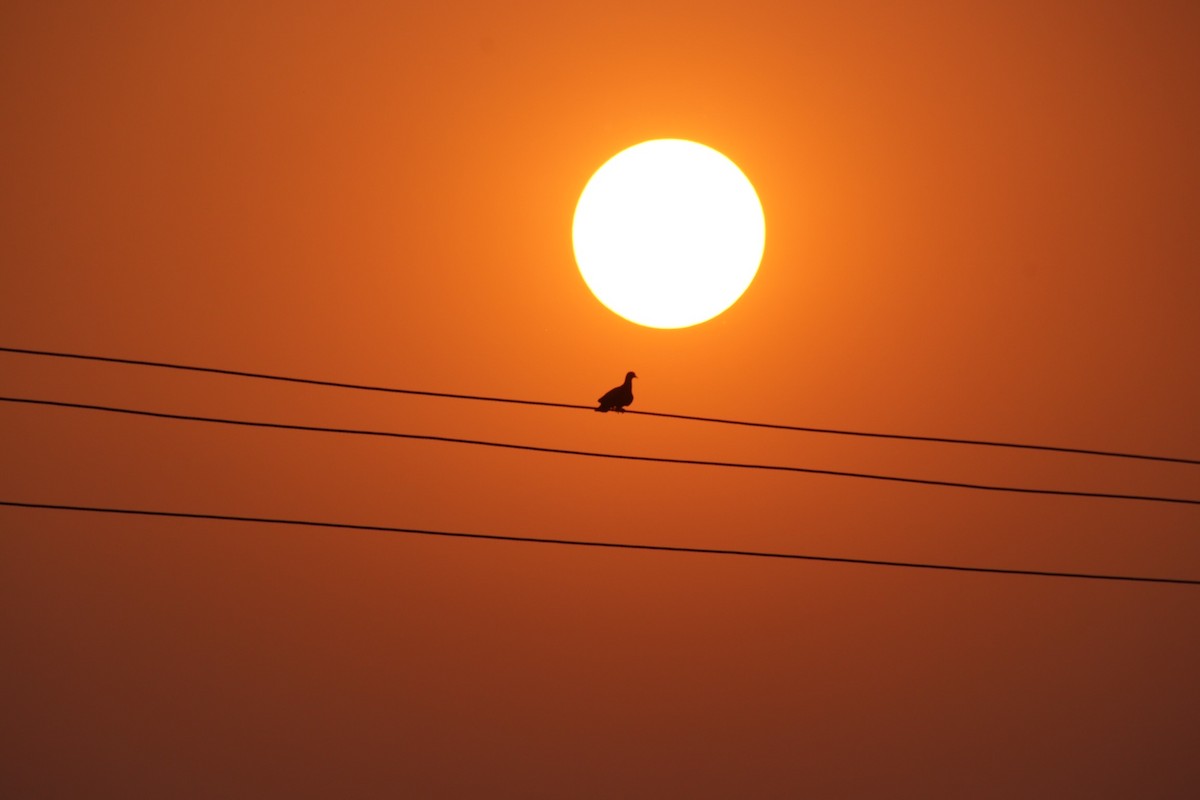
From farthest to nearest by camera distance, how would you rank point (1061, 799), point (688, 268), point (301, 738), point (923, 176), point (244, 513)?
point (1061, 799) → point (301, 738) → point (244, 513) → point (923, 176) → point (688, 268)

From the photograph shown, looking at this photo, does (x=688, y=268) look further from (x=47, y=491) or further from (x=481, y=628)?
(x=47, y=491)

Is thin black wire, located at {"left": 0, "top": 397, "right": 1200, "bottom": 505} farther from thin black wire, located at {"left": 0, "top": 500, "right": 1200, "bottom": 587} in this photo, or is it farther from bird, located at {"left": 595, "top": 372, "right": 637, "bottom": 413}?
bird, located at {"left": 595, "top": 372, "right": 637, "bottom": 413}

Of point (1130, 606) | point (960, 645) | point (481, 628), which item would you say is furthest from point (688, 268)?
point (1130, 606)

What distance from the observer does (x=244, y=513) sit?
434cm

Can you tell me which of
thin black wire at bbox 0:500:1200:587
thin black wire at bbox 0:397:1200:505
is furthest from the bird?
thin black wire at bbox 0:500:1200:587

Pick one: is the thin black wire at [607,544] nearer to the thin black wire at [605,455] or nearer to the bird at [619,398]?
the thin black wire at [605,455]

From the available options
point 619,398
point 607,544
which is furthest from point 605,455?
point 619,398

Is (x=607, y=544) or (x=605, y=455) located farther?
(x=607, y=544)

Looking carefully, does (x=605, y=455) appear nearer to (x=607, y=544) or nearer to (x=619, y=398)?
(x=607, y=544)

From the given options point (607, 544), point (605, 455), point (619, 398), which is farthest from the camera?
point (607, 544)

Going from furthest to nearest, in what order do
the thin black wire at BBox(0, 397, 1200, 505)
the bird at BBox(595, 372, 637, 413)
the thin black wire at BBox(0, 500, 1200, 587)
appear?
the thin black wire at BBox(0, 500, 1200, 587)
the thin black wire at BBox(0, 397, 1200, 505)
the bird at BBox(595, 372, 637, 413)

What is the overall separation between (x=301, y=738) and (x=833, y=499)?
7.09 feet

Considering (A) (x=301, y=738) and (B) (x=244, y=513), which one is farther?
(A) (x=301, y=738)

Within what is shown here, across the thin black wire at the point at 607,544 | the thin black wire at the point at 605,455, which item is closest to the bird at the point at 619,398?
the thin black wire at the point at 605,455
